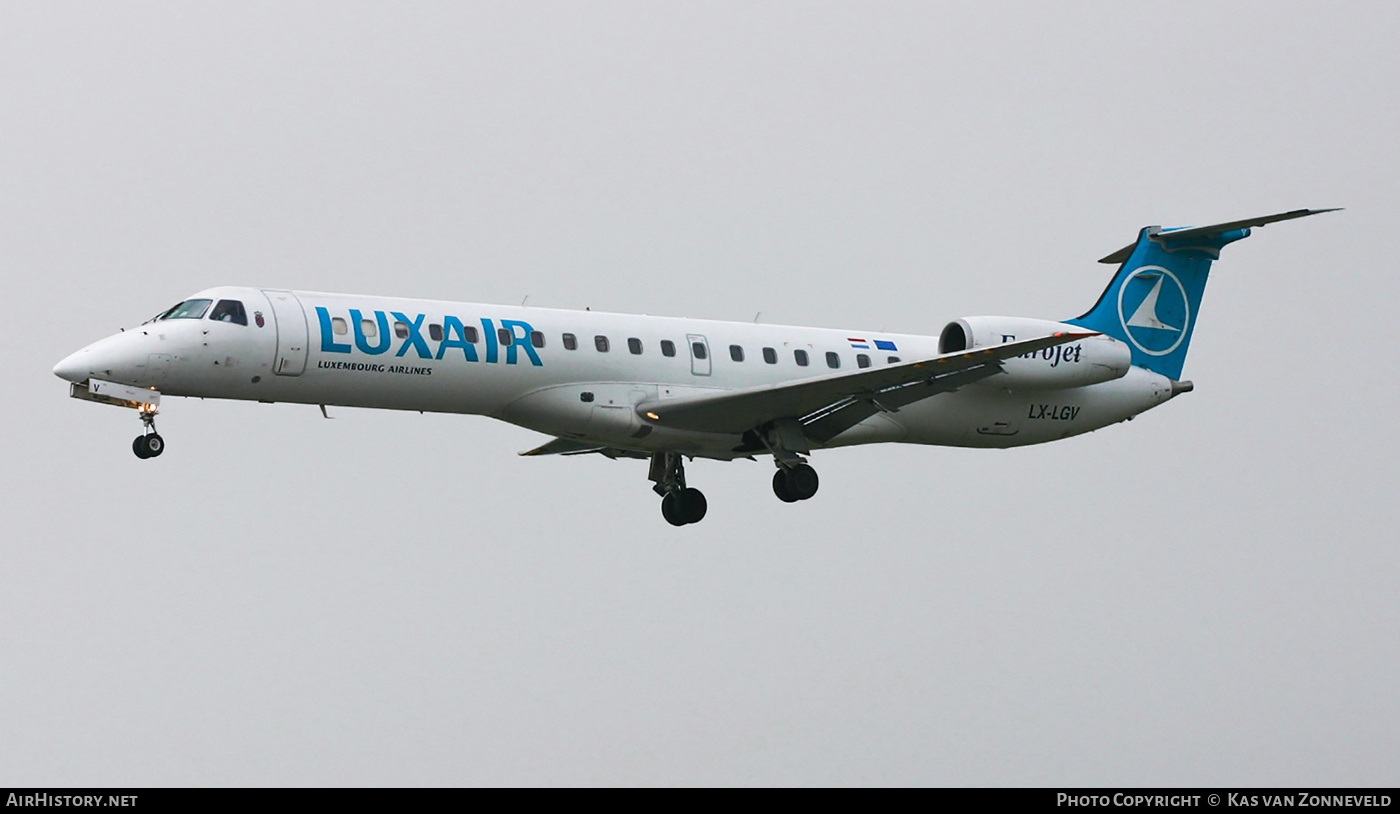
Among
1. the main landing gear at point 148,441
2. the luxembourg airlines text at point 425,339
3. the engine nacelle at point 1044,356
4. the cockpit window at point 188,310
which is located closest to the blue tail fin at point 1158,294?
the engine nacelle at point 1044,356

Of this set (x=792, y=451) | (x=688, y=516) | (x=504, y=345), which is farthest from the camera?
(x=688, y=516)

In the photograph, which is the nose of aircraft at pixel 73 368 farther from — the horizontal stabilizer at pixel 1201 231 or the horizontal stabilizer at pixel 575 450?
the horizontal stabilizer at pixel 1201 231

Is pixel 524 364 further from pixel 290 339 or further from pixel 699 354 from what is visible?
pixel 290 339

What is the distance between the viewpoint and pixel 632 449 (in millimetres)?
31750

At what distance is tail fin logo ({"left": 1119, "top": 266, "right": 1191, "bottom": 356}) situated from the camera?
112ft

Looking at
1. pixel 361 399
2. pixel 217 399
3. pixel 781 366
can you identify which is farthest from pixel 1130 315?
pixel 217 399

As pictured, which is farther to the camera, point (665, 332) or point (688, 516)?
point (688, 516)

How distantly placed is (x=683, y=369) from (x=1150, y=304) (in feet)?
30.4

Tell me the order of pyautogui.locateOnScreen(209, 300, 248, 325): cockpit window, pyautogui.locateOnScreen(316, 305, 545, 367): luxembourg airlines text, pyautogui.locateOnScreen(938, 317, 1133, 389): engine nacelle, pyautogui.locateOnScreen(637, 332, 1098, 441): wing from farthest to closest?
pyautogui.locateOnScreen(938, 317, 1133, 389): engine nacelle, pyautogui.locateOnScreen(637, 332, 1098, 441): wing, pyautogui.locateOnScreen(316, 305, 545, 367): luxembourg airlines text, pyautogui.locateOnScreen(209, 300, 248, 325): cockpit window

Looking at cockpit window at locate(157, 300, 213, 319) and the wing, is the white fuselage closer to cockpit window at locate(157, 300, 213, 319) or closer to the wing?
cockpit window at locate(157, 300, 213, 319)

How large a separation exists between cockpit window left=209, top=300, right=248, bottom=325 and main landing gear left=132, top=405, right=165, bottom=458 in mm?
1634

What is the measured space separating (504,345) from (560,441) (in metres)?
4.97

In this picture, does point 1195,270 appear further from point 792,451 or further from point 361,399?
point 361,399

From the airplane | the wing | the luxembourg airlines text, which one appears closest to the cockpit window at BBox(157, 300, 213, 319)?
the airplane
